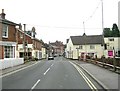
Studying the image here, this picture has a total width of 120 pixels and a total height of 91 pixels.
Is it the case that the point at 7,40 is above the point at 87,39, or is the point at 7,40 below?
below

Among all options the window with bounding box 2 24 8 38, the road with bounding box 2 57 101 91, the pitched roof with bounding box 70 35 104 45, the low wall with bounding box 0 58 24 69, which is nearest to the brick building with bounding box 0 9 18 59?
the window with bounding box 2 24 8 38

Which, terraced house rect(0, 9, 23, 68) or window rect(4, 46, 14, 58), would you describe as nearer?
terraced house rect(0, 9, 23, 68)

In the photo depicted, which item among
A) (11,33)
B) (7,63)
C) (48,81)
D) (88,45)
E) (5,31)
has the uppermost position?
(5,31)

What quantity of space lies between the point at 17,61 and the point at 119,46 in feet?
211

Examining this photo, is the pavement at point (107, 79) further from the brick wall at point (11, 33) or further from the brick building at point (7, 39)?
the brick wall at point (11, 33)

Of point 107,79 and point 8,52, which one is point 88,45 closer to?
point 8,52

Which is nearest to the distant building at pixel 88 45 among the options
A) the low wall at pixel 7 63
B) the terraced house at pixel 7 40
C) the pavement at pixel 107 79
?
the terraced house at pixel 7 40

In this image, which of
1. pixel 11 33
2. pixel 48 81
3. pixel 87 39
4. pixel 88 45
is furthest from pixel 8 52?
pixel 87 39

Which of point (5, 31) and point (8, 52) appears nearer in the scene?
point (5, 31)

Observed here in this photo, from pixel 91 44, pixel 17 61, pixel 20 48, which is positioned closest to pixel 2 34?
pixel 17 61

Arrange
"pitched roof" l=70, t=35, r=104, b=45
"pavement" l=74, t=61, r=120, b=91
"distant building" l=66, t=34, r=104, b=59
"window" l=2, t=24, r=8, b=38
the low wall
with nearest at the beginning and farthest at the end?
"pavement" l=74, t=61, r=120, b=91 < the low wall < "window" l=2, t=24, r=8, b=38 < "distant building" l=66, t=34, r=104, b=59 < "pitched roof" l=70, t=35, r=104, b=45

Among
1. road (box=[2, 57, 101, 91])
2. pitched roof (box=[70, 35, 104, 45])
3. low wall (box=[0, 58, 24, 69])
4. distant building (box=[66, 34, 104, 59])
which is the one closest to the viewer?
road (box=[2, 57, 101, 91])

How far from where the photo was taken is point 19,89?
612 inches

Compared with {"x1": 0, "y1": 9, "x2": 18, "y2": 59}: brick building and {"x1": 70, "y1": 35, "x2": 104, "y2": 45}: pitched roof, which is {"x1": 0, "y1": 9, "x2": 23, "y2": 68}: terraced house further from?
{"x1": 70, "y1": 35, "x2": 104, "y2": 45}: pitched roof
